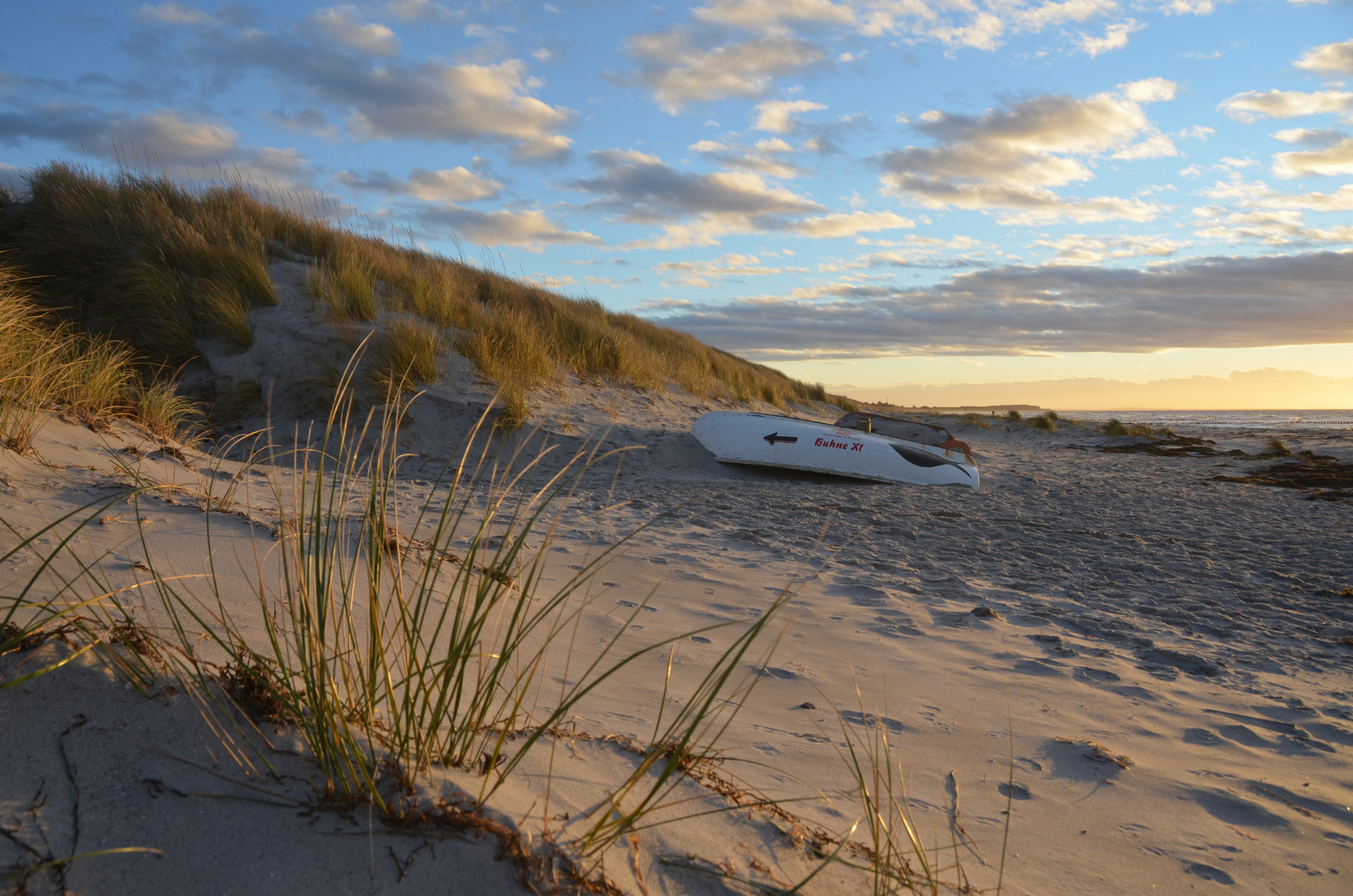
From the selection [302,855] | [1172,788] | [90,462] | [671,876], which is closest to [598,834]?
[671,876]

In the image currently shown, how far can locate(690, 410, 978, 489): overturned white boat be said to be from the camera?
7.97 m

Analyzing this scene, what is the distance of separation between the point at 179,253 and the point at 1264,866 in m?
10.4

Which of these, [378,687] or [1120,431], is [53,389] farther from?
[1120,431]

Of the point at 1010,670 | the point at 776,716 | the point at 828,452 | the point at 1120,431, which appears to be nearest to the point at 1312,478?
the point at 828,452

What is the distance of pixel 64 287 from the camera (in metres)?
8.11

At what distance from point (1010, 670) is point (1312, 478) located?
9.15 metres

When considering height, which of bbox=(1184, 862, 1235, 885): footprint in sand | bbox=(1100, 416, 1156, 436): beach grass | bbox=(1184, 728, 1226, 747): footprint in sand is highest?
bbox=(1100, 416, 1156, 436): beach grass

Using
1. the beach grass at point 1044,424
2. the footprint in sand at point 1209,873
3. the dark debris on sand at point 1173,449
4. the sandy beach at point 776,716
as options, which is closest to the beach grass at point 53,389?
the sandy beach at point 776,716

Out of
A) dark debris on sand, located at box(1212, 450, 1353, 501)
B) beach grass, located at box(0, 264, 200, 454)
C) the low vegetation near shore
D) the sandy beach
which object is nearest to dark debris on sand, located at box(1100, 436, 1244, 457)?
dark debris on sand, located at box(1212, 450, 1353, 501)

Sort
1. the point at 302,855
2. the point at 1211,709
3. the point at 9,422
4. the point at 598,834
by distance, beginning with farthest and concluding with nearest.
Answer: the point at 9,422, the point at 1211,709, the point at 598,834, the point at 302,855

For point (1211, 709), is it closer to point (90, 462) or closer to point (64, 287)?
point (90, 462)

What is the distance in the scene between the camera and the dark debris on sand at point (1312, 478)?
7840 millimetres

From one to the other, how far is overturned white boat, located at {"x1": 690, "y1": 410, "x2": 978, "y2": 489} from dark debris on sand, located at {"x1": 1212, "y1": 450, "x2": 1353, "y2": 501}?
11.8 ft

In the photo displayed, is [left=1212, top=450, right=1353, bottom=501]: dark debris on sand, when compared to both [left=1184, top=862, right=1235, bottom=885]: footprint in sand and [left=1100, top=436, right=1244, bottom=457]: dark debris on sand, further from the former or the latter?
[left=1184, top=862, right=1235, bottom=885]: footprint in sand
